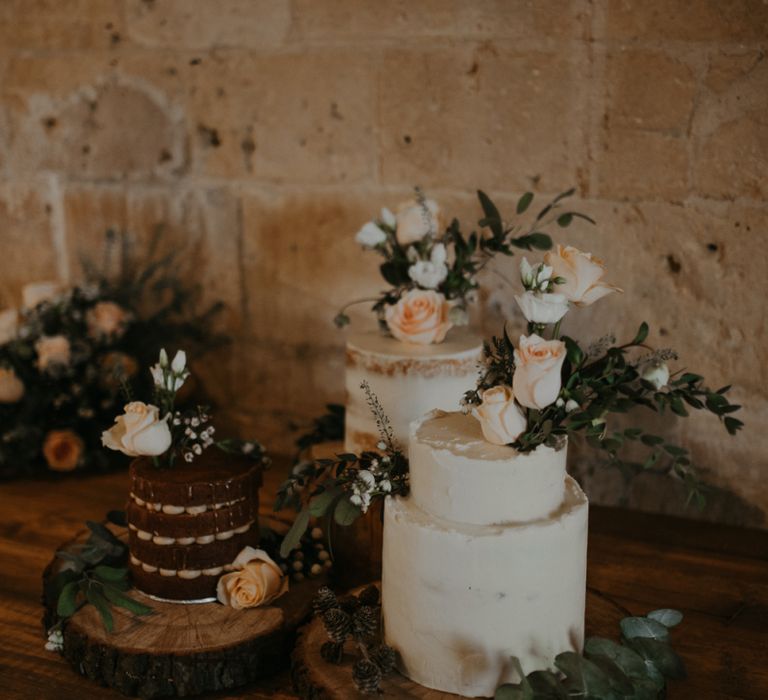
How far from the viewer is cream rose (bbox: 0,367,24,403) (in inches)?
90.6

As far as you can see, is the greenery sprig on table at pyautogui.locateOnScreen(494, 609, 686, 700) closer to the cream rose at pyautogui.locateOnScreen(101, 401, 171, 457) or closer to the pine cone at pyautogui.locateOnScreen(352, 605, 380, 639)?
the pine cone at pyautogui.locateOnScreen(352, 605, 380, 639)

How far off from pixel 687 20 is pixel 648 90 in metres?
Result: 0.15

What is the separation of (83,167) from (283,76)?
0.68m

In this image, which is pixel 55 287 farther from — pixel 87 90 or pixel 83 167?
pixel 87 90

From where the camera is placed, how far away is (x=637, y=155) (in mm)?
1945

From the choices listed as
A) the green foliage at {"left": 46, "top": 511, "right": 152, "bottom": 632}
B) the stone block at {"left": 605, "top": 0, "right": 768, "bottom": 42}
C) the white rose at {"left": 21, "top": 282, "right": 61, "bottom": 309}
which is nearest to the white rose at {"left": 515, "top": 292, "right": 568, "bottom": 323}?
the green foliage at {"left": 46, "top": 511, "right": 152, "bottom": 632}

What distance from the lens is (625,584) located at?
1729mm

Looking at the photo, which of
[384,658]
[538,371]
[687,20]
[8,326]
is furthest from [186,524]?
[687,20]

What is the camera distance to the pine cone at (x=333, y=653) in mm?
1342

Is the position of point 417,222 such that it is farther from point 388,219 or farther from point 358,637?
point 358,637

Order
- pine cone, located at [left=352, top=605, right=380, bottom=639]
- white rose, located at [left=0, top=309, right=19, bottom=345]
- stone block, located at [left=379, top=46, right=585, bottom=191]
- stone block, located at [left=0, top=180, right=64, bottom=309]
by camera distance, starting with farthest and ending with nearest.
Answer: stone block, located at [left=0, top=180, right=64, bottom=309] → white rose, located at [left=0, top=309, right=19, bottom=345] → stone block, located at [left=379, top=46, right=585, bottom=191] → pine cone, located at [left=352, top=605, right=380, bottom=639]

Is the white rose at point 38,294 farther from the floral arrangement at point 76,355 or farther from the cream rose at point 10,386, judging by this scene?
the cream rose at point 10,386

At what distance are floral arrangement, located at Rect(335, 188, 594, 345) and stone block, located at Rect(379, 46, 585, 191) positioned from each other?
0.41ft

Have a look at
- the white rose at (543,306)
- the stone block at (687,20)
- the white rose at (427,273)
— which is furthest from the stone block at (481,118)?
the white rose at (543,306)
